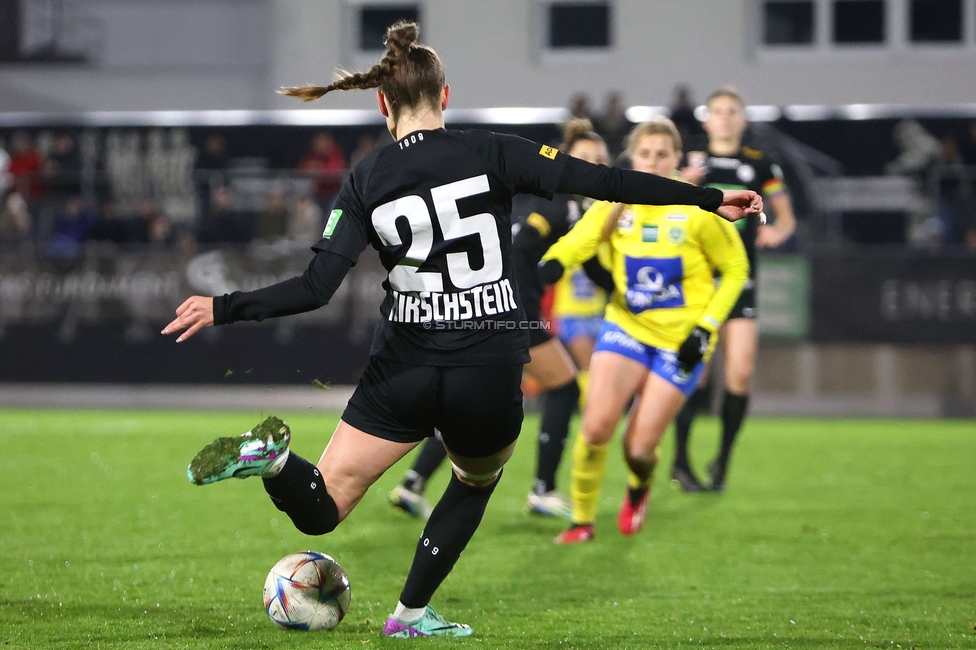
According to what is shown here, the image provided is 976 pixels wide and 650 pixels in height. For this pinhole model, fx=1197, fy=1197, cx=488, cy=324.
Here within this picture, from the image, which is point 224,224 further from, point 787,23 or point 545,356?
point 787,23

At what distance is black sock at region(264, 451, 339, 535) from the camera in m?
3.76

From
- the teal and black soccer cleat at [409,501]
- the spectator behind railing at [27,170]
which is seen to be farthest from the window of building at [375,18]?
the teal and black soccer cleat at [409,501]

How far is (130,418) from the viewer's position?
513 inches

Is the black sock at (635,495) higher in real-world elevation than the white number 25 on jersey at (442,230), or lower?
lower

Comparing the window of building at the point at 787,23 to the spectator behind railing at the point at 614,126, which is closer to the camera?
the spectator behind railing at the point at 614,126

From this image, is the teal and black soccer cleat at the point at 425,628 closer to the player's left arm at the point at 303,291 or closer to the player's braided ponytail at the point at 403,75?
the player's left arm at the point at 303,291

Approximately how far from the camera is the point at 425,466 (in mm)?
7000

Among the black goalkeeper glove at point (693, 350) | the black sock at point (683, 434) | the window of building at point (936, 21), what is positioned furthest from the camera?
the window of building at point (936, 21)

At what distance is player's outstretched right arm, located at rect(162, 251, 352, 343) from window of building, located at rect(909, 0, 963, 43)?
744 inches

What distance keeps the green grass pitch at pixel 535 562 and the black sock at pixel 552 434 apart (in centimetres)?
30

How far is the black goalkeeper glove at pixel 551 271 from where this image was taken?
6.21m

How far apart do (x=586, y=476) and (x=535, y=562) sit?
685 mm

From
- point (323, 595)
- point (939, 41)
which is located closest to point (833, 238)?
point (939, 41)

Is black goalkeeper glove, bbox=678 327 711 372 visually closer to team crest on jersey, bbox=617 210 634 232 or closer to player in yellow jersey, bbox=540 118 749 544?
player in yellow jersey, bbox=540 118 749 544
